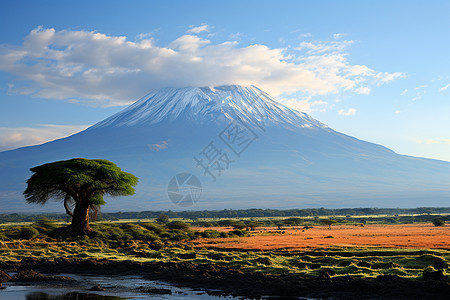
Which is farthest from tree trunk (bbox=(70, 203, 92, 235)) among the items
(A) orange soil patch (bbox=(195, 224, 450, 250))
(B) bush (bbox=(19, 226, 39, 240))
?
(A) orange soil patch (bbox=(195, 224, 450, 250))

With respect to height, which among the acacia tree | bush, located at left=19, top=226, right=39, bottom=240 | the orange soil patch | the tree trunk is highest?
the acacia tree

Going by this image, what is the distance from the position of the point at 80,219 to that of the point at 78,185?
3.04m

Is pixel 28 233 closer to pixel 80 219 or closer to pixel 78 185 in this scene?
pixel 80 219

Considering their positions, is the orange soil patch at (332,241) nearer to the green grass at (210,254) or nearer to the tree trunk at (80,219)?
the green grass at (210,254)

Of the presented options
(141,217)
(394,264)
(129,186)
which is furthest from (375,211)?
(394,264)

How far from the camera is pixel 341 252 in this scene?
34219 mm

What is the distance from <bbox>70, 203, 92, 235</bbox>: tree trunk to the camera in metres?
43.8

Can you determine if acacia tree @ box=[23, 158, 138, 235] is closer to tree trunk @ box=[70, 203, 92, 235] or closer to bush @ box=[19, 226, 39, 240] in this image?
tree trunk @ box=[70, 203, 92, 235]

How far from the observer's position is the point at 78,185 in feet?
143

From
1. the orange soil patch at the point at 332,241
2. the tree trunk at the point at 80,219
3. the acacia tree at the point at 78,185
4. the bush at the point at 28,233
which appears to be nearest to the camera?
the orange soil patch at the point at 332,241

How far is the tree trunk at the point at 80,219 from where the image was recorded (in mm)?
43781

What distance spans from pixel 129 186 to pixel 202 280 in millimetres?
23225

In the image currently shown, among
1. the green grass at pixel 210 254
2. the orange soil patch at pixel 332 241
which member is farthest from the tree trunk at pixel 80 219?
the orange soil patch at pixel 332 241

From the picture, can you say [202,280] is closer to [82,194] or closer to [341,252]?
[341,252]
